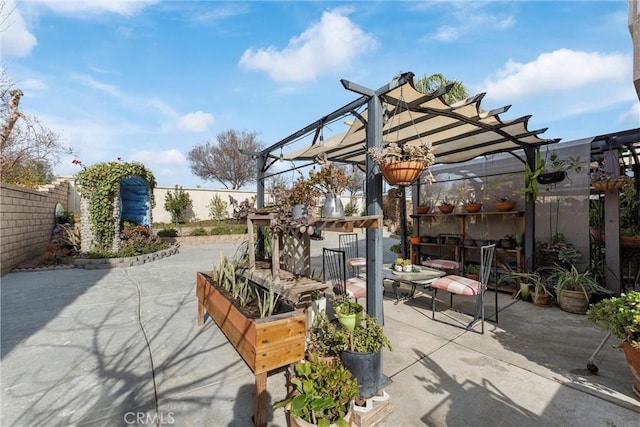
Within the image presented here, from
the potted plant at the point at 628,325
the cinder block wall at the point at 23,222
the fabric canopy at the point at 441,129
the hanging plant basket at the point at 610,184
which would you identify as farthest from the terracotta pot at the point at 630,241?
the cinder block wall at the point at 23,222

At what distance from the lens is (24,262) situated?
649cm

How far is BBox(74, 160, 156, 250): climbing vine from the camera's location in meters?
6.89

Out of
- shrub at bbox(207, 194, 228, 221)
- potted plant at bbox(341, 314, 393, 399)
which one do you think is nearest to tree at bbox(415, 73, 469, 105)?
potted plant at bbox(341, 314, 393, 399)

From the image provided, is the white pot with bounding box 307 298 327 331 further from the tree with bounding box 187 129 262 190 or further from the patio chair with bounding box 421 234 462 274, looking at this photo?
the tree with bounding box 187 129 262 190

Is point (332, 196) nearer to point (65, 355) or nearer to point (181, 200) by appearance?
point (65, 355)

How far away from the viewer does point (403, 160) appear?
214 cm

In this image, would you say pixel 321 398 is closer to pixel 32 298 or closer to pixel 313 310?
pixel 313 310

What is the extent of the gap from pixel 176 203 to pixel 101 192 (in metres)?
5.22

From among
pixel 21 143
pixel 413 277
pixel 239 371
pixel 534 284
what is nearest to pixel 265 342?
pixel 239 371

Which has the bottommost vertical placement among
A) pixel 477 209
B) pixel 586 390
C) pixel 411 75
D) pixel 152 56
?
pixel 586 390

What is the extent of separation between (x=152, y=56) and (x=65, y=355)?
5127 millimetres

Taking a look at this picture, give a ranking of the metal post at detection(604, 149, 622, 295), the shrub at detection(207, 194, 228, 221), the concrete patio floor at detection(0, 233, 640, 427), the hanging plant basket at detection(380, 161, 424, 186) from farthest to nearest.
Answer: the shrub at detection(207, 194, 228, 221), the metal post at detection(604, 149, 622, 295), the hanging plant basket at detection(380, 161, 424, 186), the concrete patio floor at detection(0, 233, 640, 427)

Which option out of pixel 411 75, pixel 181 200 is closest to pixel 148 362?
pixel 411 75

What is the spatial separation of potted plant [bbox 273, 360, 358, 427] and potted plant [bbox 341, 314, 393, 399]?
1.13ft
